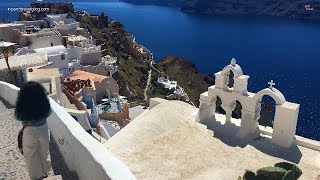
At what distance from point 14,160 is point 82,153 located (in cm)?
196

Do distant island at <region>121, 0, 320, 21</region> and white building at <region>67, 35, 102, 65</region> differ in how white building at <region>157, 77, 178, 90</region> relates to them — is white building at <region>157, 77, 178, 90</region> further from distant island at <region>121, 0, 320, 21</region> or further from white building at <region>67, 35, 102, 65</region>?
distant island at <region>121, 0, 320, 21</region>

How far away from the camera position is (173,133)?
1616 cm

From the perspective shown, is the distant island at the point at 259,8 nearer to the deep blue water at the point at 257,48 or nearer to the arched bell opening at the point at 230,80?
the deep blue water at the point at 257,48

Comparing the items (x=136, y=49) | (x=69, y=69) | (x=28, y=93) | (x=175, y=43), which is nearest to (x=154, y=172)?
(x=28, y=93)

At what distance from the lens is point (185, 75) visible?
2574 inches

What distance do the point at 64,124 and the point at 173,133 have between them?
978cm

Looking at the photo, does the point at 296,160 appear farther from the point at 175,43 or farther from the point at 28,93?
the point at 175,43

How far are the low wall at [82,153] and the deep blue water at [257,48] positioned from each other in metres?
42.0

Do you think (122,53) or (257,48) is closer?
(122,53)

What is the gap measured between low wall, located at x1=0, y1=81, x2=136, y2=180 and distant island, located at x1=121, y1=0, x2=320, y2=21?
6188 inches

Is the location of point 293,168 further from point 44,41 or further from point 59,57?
point 44,41

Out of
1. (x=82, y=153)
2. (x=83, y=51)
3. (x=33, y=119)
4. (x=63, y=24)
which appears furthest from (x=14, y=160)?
(x=63, y=24)

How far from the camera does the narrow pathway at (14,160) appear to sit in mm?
6379

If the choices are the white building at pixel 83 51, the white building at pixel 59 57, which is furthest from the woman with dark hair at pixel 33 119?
the white building at pixel 83 51
